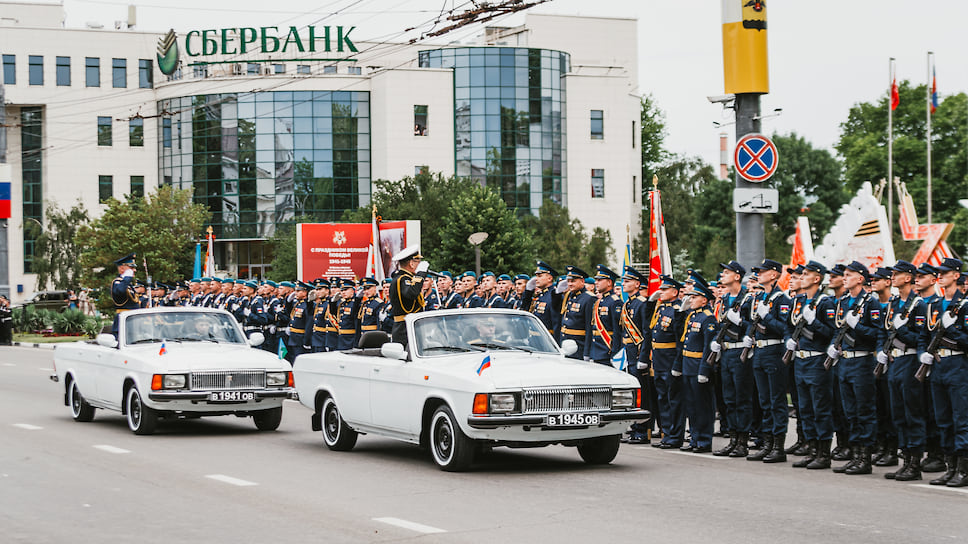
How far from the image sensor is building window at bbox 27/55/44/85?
3145 inches

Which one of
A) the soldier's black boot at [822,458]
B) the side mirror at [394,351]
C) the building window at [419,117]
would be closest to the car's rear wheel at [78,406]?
the side mirror at [394,351]

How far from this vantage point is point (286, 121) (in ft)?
248

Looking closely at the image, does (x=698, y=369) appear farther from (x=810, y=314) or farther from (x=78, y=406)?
(x=78, y=406)

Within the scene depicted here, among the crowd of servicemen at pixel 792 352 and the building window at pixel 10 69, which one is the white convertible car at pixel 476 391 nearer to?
the crowd of servicemen at pixel 792 352

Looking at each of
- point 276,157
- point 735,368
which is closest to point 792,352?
point 735,368

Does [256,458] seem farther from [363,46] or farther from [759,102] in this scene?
[363,46]

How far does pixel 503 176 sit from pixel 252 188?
50.8 ft

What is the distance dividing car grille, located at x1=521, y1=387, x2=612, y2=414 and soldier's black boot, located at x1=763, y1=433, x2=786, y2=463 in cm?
232

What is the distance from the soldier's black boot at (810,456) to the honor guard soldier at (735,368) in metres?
0.89

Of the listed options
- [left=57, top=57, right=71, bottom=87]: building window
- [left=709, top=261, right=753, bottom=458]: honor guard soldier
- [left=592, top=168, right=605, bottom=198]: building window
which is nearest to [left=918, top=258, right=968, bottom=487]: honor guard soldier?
[left=709, top=261, right=753, bottom=458]: honor guard soldier

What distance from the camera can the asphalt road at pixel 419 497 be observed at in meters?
8.88

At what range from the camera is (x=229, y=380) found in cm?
1517

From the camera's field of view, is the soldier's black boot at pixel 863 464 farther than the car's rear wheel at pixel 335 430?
No

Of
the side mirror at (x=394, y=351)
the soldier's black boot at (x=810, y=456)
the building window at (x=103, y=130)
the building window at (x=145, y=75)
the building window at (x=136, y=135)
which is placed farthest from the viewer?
the building window at (x=136, y=135)
